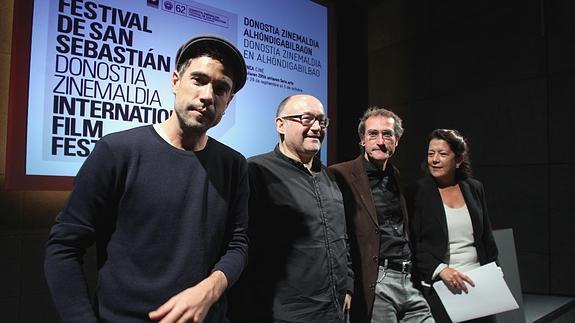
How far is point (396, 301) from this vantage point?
1.96 meters

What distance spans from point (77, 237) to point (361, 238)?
1298 millimetres

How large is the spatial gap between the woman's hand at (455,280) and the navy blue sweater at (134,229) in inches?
55.9

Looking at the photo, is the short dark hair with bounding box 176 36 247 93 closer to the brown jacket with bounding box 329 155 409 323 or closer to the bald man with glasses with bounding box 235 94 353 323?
the bald man with glasses with bounding box 235 94 353 323

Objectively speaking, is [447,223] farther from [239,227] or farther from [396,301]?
[239,227]

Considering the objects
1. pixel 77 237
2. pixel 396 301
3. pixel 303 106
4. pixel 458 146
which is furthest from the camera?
pixel 458 146

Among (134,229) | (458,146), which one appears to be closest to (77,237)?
(134,229)

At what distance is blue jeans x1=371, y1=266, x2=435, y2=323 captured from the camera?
6.37ft

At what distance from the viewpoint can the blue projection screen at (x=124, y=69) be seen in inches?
84.0

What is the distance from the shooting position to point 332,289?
1610 millimetres

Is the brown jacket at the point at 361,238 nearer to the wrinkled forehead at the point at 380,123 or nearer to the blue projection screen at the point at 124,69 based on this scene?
the wrinkled forehead at the point at 380,123

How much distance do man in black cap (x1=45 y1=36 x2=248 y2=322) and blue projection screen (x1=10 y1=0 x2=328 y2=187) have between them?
4.28 feet

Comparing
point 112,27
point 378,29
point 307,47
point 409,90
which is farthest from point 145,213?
point 378,29

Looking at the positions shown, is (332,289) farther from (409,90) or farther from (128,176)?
(409,90)

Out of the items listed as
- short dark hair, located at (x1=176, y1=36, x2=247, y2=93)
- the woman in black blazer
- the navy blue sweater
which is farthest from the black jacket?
short dark hair, located at (x1=176, y1=36, x2=247, y2=93)
